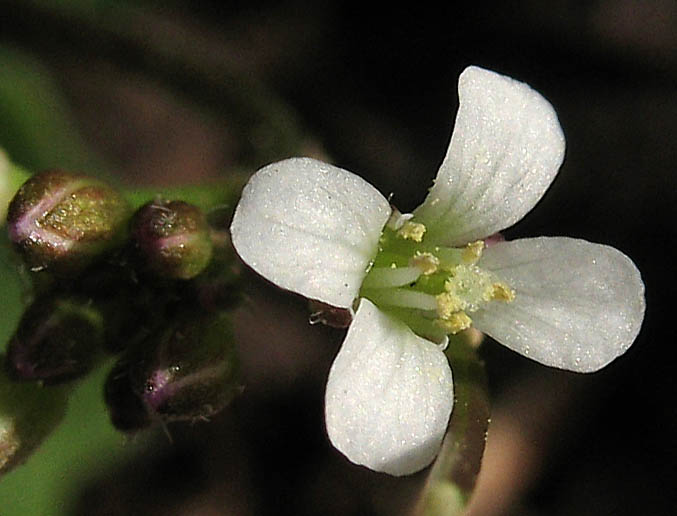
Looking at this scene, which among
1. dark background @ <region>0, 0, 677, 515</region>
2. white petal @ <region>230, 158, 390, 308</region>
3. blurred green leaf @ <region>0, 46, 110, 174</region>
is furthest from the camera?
dark background @ <region>0, 0, 677, 515</region>

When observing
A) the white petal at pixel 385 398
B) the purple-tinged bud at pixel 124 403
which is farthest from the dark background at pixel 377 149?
the white petal at pixel 385 398

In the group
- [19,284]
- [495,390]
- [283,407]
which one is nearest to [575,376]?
[495,390]

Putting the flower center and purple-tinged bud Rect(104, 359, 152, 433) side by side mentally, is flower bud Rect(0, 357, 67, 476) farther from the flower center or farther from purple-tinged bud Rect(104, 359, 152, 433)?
the flower center

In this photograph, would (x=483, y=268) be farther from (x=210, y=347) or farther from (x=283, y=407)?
(x=283, y=407)

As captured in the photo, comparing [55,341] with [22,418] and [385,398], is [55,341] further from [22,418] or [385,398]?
[385,398]

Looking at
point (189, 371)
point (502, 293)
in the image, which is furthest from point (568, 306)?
point (189, 371)

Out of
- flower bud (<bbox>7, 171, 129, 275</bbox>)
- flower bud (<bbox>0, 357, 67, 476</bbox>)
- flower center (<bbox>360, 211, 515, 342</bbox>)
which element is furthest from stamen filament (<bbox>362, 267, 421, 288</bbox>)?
flower bud (<bbox>0, 357, 67, 476</bbox>)
